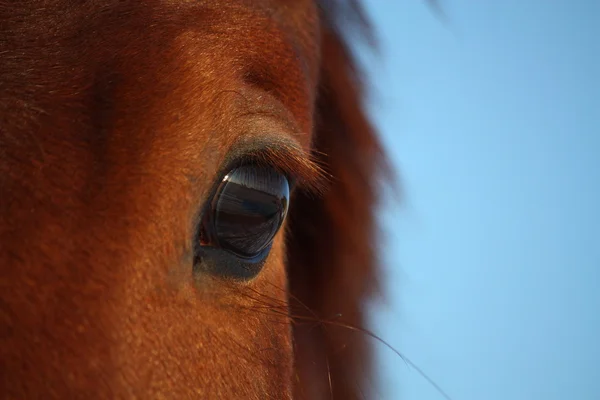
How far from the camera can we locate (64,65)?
62 cm

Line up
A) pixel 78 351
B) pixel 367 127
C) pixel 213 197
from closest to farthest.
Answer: pixel 78 351
pixel 213 197
pixel 367 127

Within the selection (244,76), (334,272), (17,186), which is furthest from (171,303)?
(334,272)

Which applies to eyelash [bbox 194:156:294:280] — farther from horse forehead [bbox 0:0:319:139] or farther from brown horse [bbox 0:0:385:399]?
horse forehead [bbox 0:0:319:139]

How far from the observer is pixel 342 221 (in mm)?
1241

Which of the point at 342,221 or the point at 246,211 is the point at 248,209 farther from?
the point at 342,221

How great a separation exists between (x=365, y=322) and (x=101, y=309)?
84cm

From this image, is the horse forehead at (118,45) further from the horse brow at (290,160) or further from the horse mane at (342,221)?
the horse mane at (342,221)

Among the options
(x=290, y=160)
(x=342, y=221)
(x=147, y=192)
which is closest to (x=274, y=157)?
(x=290, y=160)

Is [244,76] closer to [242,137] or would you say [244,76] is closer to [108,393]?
[242,137]

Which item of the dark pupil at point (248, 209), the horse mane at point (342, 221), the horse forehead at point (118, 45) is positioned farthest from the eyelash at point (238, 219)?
the horse mane at point (342, 221)

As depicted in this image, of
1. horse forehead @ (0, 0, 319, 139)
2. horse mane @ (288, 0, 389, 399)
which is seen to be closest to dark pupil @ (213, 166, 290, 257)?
horse forehead @ (0, 0, 319, 139)

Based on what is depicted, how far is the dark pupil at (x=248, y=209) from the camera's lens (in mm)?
689

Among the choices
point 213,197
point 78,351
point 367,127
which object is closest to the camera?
point 78,351

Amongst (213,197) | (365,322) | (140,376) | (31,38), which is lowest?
(365,322)
